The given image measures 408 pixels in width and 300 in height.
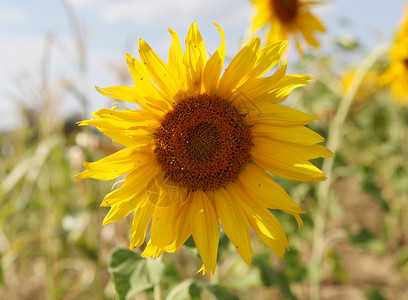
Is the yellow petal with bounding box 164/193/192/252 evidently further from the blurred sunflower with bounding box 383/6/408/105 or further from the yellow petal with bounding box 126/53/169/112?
the blurred sunflower with bounding box 383/6/408/105

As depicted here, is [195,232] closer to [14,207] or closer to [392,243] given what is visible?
[14,207]

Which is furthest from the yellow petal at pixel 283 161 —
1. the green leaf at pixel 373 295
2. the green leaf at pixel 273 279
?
the green leaf at pixel 373 295

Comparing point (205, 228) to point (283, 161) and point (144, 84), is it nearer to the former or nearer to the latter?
point (283, 161)

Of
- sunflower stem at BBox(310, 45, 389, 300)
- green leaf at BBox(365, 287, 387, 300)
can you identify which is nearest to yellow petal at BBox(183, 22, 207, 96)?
sunflower stem at BBox(310, 45, 389, 300)

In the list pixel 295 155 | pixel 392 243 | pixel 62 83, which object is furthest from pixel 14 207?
pixel 392 243

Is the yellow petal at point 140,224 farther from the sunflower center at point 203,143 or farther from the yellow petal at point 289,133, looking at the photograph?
the yellow petal at point 289,133

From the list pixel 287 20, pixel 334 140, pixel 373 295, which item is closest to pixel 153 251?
pixel 334 140
